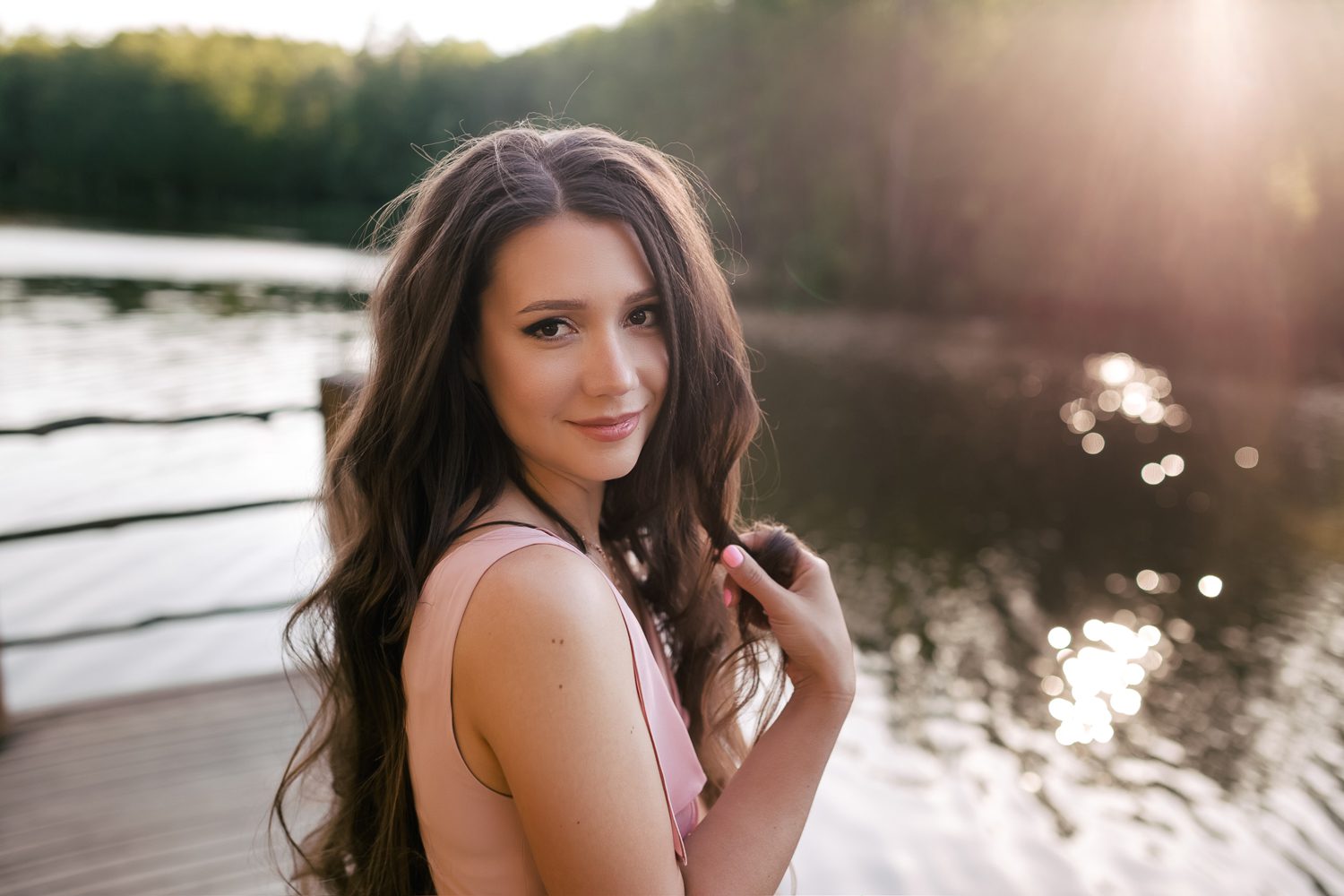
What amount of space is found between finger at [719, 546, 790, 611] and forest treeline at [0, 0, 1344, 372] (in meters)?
4.66

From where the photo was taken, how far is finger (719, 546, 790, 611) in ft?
4.26

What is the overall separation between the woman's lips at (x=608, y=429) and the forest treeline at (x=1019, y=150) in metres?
4.56

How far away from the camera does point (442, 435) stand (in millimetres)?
1369

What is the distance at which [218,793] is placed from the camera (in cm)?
270

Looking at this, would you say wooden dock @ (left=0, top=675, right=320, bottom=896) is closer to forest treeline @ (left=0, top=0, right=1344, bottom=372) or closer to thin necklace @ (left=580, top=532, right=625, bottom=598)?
thin necklace @ (left=580, top=532, right=625, bottom=598)

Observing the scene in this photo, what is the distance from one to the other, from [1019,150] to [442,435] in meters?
25.5

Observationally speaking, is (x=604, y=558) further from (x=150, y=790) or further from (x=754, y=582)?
(x=150, y=790)

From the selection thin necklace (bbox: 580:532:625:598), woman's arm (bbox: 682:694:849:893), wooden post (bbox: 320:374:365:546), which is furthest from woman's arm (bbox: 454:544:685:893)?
wooden post (bbox: 320:374:365:546)

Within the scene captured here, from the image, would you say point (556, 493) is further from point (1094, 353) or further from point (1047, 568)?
point (1094, 353)

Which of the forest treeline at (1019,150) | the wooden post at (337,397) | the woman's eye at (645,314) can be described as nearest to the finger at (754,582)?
the woman's eye at (645,314)

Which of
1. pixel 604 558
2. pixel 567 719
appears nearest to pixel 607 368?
pixel 604 558

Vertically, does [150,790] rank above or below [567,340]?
below

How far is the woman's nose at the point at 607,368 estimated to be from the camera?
51.4 inches

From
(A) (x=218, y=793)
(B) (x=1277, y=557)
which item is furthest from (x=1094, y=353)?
(A) (x=218, y=793)
